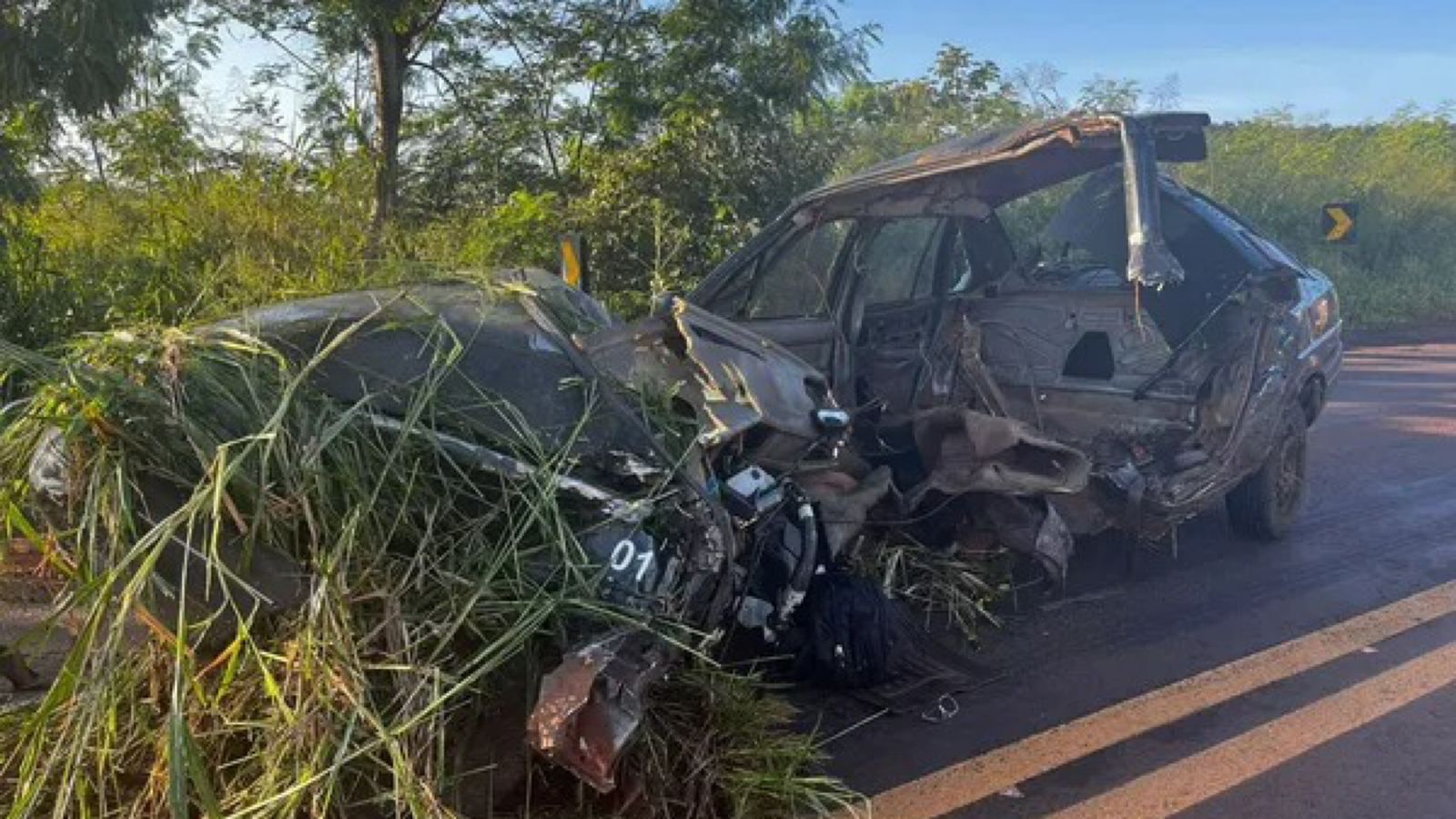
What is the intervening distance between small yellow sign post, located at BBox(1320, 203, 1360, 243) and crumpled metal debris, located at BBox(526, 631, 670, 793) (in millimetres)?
11375

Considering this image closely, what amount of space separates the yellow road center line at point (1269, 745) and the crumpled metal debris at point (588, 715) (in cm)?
138

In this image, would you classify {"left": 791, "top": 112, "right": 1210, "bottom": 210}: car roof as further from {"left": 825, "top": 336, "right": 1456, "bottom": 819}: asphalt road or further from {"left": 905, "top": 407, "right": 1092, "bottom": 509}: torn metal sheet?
{"left": 825, "top": 336, "right": 1456, "bottom": 819}: asphalt road

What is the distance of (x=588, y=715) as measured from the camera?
9.36ft

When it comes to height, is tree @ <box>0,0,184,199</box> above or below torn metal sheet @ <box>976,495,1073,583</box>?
above

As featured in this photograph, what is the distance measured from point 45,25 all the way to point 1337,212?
449 inches

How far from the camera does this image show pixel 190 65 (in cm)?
986

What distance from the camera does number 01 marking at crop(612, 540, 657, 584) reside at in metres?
3.27

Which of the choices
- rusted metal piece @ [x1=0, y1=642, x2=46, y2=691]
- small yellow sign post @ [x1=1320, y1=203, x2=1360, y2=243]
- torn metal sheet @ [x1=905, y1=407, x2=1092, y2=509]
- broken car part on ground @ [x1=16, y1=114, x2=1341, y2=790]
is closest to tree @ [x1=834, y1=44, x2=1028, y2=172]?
small yellow sign post @ [x1=1320, y1=203, x2=1360, y2=243]

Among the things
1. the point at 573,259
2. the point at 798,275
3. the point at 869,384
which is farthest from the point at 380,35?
the point at 869,384

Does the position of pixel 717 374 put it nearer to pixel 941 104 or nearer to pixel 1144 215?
pixel 1144 215

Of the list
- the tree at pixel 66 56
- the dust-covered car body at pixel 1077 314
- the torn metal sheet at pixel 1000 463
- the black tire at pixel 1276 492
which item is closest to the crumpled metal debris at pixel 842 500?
the torn metal sheet at pixel 1000 463

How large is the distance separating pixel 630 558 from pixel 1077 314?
427 centimetres

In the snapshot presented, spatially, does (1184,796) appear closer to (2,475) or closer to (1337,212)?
(2,475)

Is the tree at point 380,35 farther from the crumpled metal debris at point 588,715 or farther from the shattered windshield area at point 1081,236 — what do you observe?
the crumpled metal debris at point 588,715
